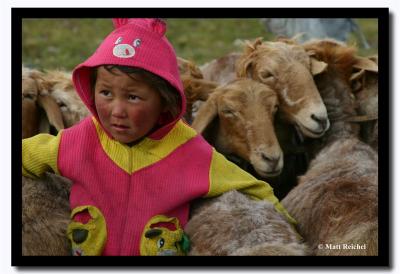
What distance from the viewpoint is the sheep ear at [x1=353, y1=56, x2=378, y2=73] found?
131 inches

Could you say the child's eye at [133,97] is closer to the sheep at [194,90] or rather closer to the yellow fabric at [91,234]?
the yellow fabric at [91,234]

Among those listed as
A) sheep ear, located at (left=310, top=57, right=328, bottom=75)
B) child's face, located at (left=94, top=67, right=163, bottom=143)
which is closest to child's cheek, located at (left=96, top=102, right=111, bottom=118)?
child's face, located at (left=94, top=67, right=163, bottom=143)

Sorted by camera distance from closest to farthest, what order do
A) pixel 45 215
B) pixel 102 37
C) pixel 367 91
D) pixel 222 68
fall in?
pixel 45 215
pixel 102 37
pixel 367 91
pixel 222 68

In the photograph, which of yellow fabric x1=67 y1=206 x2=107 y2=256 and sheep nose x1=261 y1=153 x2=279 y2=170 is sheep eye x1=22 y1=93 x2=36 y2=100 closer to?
→ yellow fabric x1=67 y1=206 x2=107 y2=256

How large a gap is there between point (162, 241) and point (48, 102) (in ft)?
2.74

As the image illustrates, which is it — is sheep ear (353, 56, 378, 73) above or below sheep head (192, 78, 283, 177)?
above

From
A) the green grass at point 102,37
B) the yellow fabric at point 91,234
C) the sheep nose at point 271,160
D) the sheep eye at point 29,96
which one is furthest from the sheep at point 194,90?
the yellow fabric at point 91,234

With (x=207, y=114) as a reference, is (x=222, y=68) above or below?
above

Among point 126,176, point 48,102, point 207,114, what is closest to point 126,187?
point 126,176

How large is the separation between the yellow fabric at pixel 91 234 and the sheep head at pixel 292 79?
2.89 feet

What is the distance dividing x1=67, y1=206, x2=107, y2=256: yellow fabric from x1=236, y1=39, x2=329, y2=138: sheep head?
0.88m

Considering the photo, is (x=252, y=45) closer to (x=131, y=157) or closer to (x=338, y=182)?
(x=338, y=182)

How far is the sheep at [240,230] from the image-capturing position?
2.47 metres

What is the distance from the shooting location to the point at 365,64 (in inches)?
133
